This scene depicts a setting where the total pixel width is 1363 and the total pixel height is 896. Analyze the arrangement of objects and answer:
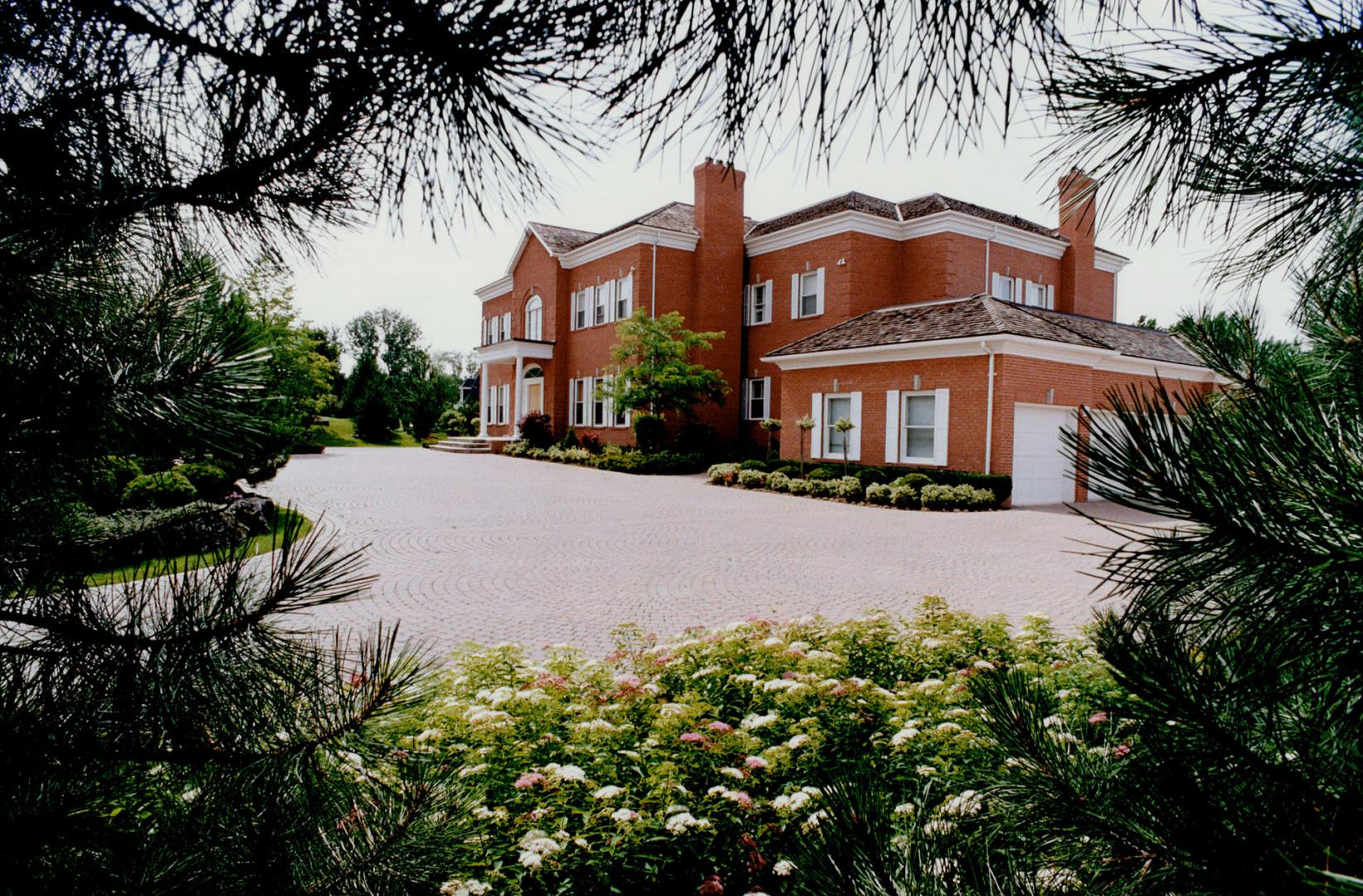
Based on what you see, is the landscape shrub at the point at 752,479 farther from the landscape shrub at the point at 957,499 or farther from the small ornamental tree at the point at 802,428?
the landscape shrub at the point at 957,499

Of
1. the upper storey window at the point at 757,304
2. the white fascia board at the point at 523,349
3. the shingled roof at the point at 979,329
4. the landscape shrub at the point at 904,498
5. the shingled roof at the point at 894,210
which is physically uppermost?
the shingled roof at the point at 894,210

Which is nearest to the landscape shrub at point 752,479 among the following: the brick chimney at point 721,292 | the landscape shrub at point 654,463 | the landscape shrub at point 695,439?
the landscape shrub at point 654,463

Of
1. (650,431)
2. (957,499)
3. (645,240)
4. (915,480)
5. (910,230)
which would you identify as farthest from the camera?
(645,240)

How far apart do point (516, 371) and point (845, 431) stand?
18.0m

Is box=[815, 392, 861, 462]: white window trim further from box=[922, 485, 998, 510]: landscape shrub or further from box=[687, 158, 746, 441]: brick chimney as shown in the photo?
box=[687, 158, 746, 441]: brick chimney

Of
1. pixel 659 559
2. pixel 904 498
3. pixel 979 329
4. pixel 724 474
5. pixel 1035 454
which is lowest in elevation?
pixel 659 559

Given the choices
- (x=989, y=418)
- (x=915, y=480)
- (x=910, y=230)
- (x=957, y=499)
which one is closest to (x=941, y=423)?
(x=989, y=418)

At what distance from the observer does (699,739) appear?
10.5 feet

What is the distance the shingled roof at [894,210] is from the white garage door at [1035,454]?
9.68 metres

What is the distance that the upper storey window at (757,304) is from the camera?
27.7m

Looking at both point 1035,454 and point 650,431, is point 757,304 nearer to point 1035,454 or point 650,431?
point 650,431

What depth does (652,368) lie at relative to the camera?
25.0m

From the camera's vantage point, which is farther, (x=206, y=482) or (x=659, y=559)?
(x=206, y=482)

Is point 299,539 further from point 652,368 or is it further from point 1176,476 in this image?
point 652,368
